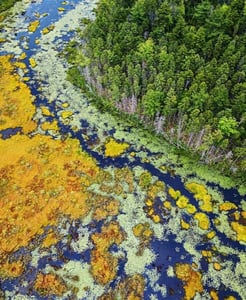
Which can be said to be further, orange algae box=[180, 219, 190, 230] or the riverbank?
the riverbank

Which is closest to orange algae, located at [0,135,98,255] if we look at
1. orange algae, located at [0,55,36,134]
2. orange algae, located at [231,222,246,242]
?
orange algae, located at [0,55,36,134]

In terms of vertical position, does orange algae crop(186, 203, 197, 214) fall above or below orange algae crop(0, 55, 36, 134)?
below

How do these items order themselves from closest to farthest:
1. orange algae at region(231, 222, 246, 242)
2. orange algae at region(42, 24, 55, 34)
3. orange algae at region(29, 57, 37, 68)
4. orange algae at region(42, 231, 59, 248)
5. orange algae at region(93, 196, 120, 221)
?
orange algae at region(42, 231, 59, 248)
orange algae at region(231, 222, 246, 242)
orange algae at region(93, 196, 120, 221)
orange algae at region(29, 57, 37, 68)
orange algae at region(42, 24, 55, 34)

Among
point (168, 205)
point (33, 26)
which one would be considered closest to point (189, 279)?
point (168, 205)

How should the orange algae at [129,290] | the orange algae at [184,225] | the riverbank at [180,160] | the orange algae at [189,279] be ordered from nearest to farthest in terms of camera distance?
the orange algae at [129,290] → the orange algae at [189,279] → the orange algae at [184,225] → the riverbank at [180,160]

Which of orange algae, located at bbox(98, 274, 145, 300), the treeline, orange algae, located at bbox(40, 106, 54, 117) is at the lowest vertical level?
orange algae, located at bbox(98, 274, 145, 300)

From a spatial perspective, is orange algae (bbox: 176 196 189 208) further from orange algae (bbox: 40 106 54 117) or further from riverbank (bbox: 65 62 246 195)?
orange algae (bbox: 40 106 54 117)

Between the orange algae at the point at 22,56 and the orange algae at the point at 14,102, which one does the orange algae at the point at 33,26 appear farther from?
the orange algae at the point at 14,102

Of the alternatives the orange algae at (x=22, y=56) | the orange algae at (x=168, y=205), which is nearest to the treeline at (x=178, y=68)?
the orange algae at (x=168, y=205)
